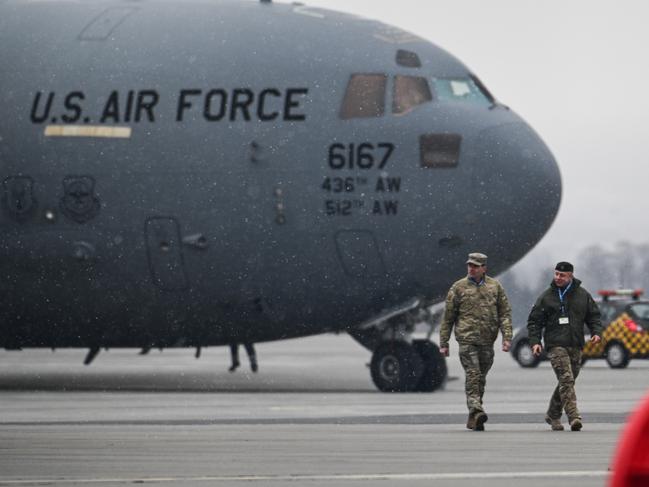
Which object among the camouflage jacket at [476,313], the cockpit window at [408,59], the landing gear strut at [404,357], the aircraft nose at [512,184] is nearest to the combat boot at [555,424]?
the camouflage jacket at [476,313]

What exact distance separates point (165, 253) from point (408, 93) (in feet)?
14.2

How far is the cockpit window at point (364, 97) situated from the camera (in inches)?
902

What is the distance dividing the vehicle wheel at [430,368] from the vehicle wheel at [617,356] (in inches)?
559

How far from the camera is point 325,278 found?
2302cm

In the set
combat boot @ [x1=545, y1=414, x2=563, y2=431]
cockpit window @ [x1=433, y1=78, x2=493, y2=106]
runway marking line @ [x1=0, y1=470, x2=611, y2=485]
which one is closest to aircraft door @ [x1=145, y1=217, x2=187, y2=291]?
cockpit window @ [x1=433, y1=78, x2=493, y2=106]

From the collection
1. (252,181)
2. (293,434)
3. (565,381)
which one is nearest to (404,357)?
(252,181)

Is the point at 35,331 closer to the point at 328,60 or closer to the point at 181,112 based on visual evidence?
the point at 181,112

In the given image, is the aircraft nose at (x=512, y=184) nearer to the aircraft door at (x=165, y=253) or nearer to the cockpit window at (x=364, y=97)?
the cockpit window at (x=364, y=97)

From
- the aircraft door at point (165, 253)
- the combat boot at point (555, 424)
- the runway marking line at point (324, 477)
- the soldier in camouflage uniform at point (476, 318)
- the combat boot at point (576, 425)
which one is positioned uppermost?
the runway marking line at point (324, 477)

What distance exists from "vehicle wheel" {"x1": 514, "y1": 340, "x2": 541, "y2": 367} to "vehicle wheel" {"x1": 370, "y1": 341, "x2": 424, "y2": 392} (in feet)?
47.8

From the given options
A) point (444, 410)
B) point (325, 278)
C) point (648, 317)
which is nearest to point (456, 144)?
point (325, 278)

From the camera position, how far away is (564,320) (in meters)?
15.5

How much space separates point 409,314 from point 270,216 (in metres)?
2.66

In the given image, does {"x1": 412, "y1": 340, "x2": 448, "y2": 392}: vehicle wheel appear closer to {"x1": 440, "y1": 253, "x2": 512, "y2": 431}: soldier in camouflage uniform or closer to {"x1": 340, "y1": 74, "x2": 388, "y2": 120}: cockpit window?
{"x1": 340, "y1": 74, "x2": 388, "y2": 120}: cockpit window
